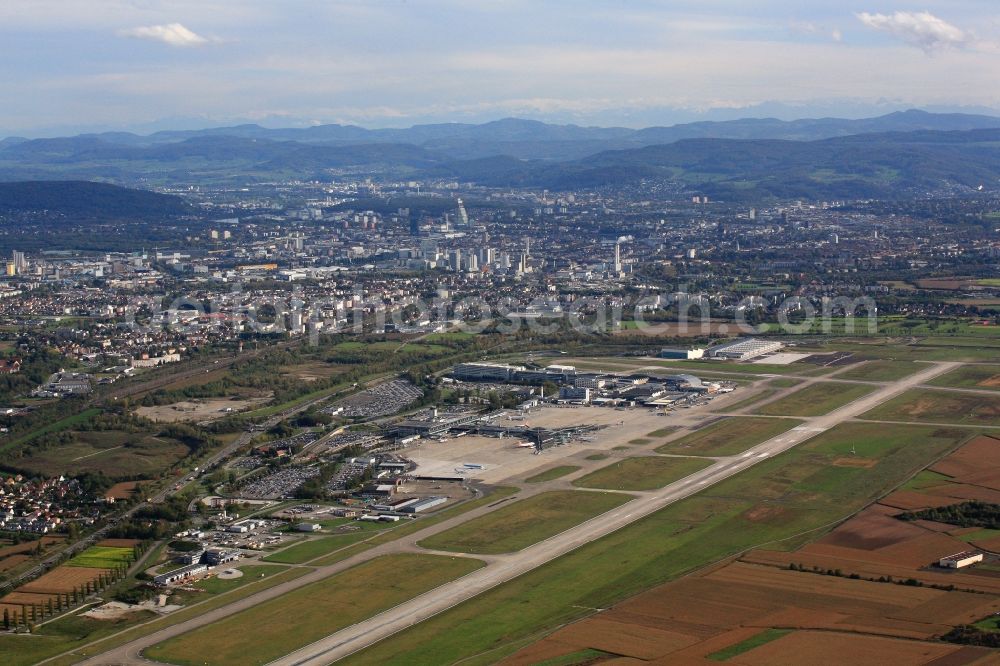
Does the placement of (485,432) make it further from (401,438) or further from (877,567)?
(877,567)

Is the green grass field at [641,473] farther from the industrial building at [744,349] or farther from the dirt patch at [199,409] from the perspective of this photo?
the industrial building at [744,349]

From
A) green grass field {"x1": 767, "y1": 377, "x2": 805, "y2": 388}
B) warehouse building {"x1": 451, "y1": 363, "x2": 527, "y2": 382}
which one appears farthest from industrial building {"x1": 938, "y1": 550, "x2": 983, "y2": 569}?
warehouse building {"x1": 451, "y1": 363, "x2": 527, "y2": 382}

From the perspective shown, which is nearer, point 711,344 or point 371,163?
point 711,344

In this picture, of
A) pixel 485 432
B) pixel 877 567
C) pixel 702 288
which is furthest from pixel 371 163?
pixel 877 567

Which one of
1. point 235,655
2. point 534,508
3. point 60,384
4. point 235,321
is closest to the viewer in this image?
point 235,655

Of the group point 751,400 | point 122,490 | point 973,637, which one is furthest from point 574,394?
point 973,637

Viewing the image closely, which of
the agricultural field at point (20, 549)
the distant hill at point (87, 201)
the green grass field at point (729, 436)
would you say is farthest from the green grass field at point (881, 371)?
the distant hill at point (87, 201)

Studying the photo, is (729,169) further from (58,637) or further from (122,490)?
(58,637)
